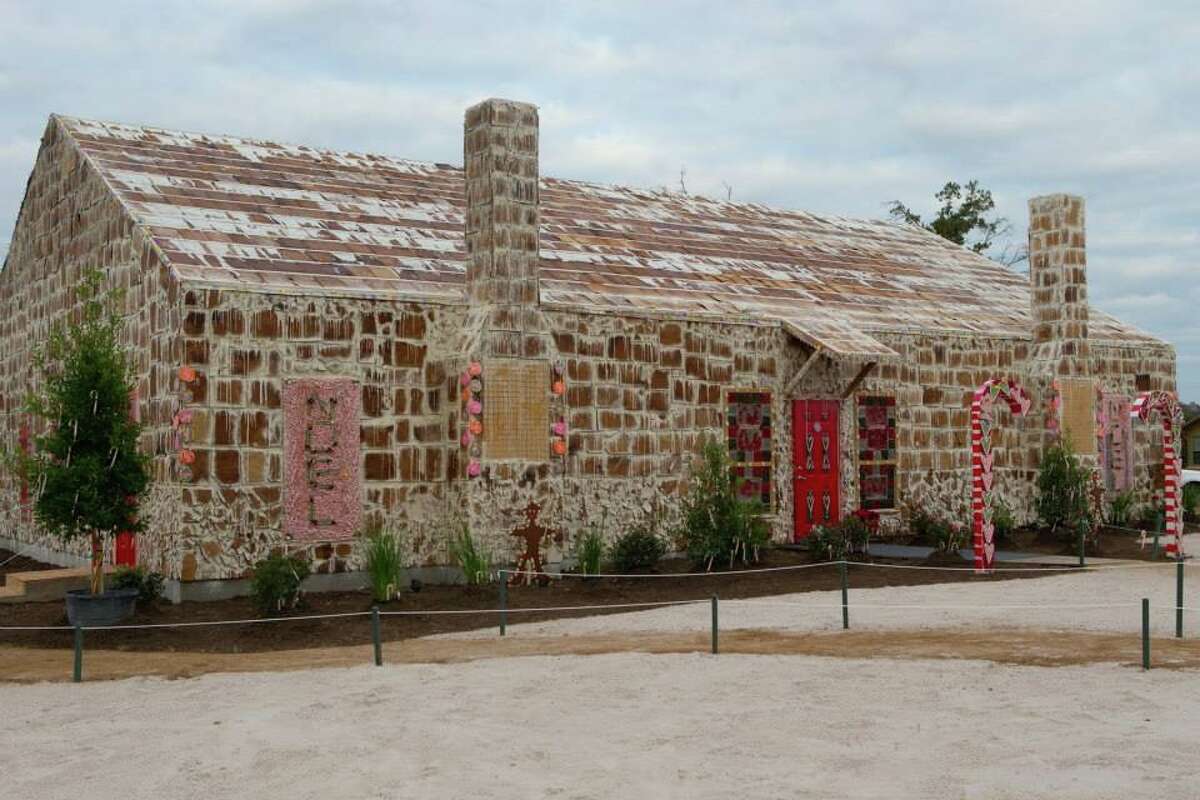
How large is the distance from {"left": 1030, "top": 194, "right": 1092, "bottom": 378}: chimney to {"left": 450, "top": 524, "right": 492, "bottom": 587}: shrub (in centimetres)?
1161

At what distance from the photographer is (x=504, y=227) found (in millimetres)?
15438

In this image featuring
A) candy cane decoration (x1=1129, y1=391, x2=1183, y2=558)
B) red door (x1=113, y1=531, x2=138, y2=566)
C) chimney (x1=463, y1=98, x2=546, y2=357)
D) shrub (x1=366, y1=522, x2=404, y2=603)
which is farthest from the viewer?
candy cane decoration (x1=1129, y1=391, x2=1183, y2=558)

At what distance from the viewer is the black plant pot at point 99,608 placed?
12773 millimetres

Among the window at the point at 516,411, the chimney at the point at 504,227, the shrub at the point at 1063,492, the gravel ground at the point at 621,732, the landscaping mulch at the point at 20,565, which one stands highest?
the chimney at the point at 504,227

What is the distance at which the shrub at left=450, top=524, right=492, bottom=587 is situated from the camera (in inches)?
582

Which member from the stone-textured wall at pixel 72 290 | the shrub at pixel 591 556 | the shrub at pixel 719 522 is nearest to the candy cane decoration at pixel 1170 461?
the shrub at pixel 719 522

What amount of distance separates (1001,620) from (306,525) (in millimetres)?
7621

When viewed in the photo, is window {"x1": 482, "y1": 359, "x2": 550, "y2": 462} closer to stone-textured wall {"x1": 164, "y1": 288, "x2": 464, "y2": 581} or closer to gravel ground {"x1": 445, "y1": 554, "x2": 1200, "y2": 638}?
stone-textured wall {"x1": 164, "y1": 288, "x2": 464, "y2": 581}

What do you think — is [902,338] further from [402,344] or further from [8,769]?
[8,769]

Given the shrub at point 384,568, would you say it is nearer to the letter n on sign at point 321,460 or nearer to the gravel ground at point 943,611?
the letter n on sign at point 321,460

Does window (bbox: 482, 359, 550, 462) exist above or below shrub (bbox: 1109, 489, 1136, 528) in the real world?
above

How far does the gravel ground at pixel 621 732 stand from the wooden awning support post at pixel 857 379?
8.64m

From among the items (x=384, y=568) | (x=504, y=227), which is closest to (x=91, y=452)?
(x=384, y=568)

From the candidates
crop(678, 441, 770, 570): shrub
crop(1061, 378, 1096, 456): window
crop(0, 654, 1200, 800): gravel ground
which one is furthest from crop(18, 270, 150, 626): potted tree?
crop(1061, 378, 1096, 456): window
